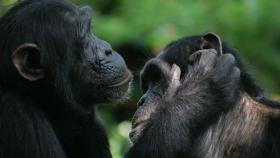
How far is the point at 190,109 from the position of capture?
622cm

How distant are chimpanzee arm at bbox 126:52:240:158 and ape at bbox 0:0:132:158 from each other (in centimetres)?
38

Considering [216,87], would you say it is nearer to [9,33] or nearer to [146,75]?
[146,75]

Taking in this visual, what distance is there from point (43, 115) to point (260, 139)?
156 cm

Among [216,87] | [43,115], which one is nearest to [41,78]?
[43,115]

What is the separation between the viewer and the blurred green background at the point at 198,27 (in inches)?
408

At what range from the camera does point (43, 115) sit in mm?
5938

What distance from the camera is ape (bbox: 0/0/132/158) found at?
5.78m

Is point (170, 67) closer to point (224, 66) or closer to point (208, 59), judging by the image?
point (208, 59)

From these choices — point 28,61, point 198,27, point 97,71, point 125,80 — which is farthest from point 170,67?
point 198,27

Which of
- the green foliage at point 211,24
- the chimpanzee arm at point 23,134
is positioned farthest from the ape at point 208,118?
the green foliage at point 211,24

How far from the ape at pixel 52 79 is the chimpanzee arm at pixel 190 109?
38cm

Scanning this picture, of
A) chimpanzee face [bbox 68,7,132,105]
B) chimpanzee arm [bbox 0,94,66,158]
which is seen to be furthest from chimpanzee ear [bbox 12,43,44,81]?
chimpanzee face [bbox 68,7,132,105]

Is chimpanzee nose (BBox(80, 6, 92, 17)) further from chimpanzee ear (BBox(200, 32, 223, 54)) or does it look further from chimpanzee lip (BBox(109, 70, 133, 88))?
chimpanzee ear (BBox(200, 32, 223, 54))

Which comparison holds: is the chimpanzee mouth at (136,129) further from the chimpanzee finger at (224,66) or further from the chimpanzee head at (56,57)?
the chimpanzee finger at (224,66)
